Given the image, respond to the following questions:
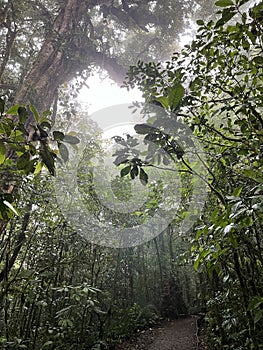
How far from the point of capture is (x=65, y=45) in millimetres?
5492

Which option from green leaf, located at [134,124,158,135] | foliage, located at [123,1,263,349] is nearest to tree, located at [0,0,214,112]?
foliage, located at [123,1,263,349]

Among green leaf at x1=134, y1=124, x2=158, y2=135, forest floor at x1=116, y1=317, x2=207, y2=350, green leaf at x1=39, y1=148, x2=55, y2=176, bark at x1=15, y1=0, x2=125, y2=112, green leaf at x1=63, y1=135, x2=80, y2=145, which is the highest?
bark at x1=15, y1=0, x2=125, y2=112

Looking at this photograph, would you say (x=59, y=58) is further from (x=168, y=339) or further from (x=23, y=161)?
(x=168, y=339)

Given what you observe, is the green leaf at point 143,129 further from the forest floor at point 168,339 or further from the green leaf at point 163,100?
the forest floor at point 168,339

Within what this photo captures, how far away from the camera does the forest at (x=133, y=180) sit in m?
1.24

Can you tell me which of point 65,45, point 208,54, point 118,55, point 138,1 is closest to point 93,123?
point 118,55

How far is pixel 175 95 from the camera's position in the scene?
3.40 feet

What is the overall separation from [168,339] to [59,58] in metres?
5.87

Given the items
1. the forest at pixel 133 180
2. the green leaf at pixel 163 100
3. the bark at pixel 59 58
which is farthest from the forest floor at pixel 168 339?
the bark at pixel 59 58

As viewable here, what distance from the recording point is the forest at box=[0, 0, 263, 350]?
48.8 inches

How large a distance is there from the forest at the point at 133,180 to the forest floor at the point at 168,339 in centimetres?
16

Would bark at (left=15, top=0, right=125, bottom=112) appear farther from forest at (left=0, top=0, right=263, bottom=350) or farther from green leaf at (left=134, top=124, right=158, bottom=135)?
green leaf at (left=134, top=124, right=158, bottom=135)

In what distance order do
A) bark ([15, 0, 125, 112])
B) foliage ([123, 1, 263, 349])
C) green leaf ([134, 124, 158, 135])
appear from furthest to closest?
bark ([15, 0, 125, 112])
green leaf ([134, 124, 158, 135])
foliage ([123, 1, 263, 349])

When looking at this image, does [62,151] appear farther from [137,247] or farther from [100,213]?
[137,247]
